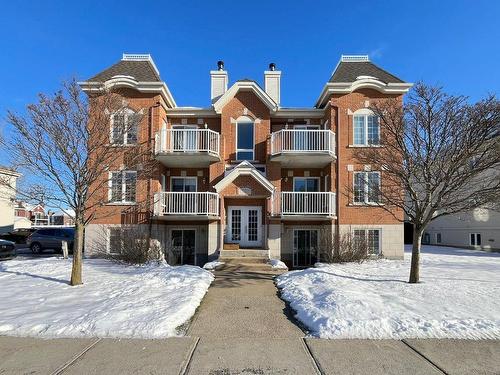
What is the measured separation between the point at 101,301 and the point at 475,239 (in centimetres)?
2630

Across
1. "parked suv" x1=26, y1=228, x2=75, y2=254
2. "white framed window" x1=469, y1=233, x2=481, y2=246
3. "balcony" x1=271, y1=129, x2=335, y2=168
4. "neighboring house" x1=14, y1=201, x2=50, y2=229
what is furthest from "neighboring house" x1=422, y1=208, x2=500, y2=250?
"neighboring house" x1=14, y1=201, x2=50, y2=229

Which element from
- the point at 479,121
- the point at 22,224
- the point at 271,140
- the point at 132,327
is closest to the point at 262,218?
the point at 271,140

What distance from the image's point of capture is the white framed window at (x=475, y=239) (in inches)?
1014

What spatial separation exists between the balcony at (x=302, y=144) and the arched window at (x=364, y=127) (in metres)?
1.48

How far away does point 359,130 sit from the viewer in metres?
18.6

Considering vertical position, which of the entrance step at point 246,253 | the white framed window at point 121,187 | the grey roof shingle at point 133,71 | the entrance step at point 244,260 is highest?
the grey roof shingle at point 133,71

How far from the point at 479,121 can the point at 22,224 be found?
46.8m

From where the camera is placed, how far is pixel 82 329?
6531mm

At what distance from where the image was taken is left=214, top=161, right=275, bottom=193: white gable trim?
57.2 ft

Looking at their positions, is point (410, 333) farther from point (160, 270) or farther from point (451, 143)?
point (160, 270)

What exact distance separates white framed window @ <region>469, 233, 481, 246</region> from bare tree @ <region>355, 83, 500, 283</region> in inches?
686

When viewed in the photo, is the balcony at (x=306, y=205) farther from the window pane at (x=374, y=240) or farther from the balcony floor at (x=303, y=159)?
the window pane at (x=374, y=240)

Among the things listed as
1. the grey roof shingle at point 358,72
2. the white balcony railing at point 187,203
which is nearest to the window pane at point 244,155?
the white balcony railing at point 187,203

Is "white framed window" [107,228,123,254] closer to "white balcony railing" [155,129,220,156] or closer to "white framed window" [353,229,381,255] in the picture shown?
"white balcony railing" [155,129,220,156]
